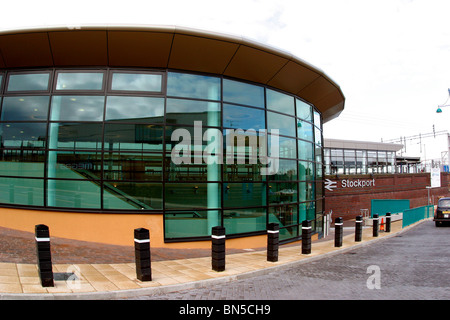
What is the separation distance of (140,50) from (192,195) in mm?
4913

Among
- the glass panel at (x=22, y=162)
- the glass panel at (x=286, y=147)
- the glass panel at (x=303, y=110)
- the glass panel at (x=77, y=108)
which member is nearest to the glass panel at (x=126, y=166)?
the glass panel at (x=77, y=108)

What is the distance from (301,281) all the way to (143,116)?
6.86m

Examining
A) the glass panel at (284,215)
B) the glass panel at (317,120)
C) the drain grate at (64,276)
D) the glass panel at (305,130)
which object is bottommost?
the drain grate at (64,276)

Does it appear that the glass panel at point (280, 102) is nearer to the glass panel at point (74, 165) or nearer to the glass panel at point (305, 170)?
the glass panel at point (305, 170)

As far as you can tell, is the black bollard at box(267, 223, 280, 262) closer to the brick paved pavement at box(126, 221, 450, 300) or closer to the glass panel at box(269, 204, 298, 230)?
the brick paved pavement at box(126, 221, 450, 300)

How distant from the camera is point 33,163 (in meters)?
11.2

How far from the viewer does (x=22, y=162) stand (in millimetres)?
11305

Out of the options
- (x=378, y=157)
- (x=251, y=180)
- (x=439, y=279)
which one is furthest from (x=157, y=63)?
(x=378, y=157)

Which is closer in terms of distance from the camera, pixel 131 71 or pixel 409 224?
pixel 131 71

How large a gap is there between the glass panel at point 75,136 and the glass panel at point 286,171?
253 inches

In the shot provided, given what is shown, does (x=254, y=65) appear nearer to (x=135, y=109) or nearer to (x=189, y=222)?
(x=135, y=109)

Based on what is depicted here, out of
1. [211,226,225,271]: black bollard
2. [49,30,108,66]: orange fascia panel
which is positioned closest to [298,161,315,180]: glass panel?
[211,226,225,271]: black bollard

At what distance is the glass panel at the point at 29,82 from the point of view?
1112 centimetres
